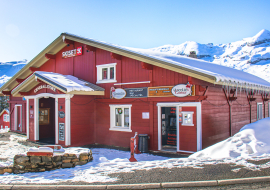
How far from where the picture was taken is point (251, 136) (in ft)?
26.3

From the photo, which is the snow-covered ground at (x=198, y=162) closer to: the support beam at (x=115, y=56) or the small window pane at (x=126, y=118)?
the small window pane at (x=126, y=118)

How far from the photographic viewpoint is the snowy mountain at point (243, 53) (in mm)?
82694

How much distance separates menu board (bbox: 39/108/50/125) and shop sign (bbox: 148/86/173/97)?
8.06 metres

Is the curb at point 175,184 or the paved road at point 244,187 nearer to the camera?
the paved road at point 244,187

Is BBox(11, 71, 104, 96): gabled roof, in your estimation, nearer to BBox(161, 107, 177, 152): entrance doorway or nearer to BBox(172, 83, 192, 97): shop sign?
BBox(161, 107, 177, 152): entrance doorway

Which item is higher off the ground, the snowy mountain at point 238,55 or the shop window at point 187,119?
the snowy mountain at point 238,55

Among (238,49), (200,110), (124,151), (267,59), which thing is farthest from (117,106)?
(238,49)

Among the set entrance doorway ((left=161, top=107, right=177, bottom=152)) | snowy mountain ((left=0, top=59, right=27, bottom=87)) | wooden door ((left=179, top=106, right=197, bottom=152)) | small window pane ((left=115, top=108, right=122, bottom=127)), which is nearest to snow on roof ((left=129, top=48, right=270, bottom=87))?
wooden door ((left=179, top=106, right=197, bottom=152))

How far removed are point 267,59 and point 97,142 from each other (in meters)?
92.6

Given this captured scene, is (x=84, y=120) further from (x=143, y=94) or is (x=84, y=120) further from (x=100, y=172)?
(x=100, y=172)

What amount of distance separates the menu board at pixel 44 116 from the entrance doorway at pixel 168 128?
795 centimetres

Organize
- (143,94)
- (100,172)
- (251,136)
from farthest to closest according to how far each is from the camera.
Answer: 1. (143,94)
2. (251,136)
3. (100,172)

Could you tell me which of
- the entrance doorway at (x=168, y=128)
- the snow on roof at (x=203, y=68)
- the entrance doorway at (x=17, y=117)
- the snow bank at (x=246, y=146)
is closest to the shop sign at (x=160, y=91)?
the snow on roof at (x=203, y=68)

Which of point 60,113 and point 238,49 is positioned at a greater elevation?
point 238,49
